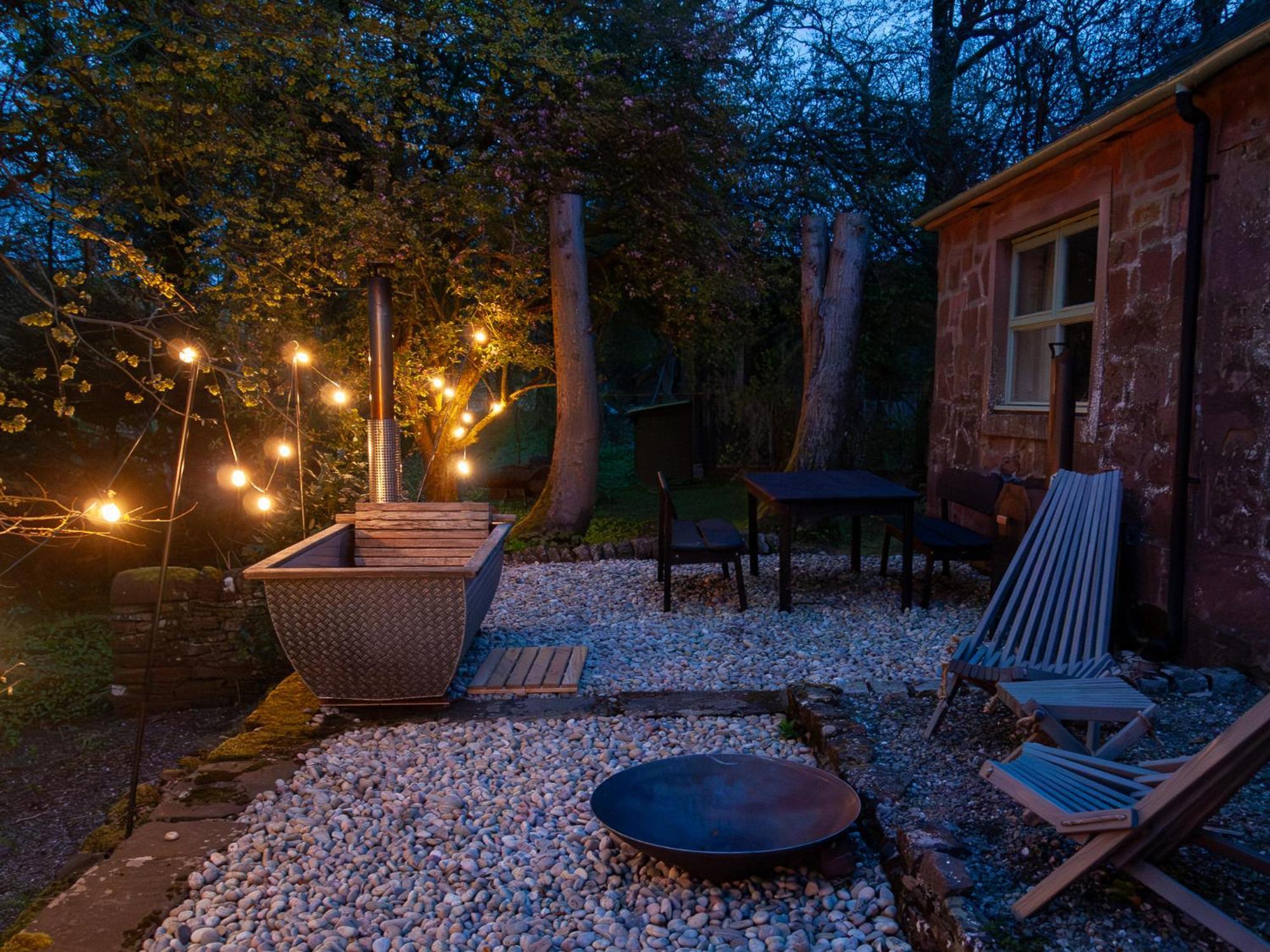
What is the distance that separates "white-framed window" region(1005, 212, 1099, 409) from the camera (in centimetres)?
547

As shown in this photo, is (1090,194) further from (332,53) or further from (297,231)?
(297,231)

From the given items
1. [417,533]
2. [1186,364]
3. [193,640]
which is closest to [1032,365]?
[1186,364]

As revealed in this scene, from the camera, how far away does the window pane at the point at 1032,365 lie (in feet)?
19.6

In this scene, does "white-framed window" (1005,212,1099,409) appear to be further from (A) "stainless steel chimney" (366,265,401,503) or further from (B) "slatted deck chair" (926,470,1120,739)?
(A) "stainless steel chimney" (366,265,401,503)

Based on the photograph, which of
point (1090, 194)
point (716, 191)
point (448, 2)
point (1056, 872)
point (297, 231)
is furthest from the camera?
point (716, 191)

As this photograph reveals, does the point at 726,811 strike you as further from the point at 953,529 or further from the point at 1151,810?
the point at 953,529

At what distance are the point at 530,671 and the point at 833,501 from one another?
7.15 feet

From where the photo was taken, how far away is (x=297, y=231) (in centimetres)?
836

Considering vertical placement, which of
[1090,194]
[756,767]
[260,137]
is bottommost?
[756,767]

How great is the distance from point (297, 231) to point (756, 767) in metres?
7.43

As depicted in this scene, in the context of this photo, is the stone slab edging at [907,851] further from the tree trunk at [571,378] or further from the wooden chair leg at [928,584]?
the tree trunk at [571,378]

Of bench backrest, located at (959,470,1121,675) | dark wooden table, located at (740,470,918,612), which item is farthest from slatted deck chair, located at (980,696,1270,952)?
dark wooden table, located at (740,470,918,612)

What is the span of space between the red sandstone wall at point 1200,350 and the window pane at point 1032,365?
43 cm

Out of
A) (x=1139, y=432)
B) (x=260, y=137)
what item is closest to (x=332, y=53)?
(x=260, y=137)
